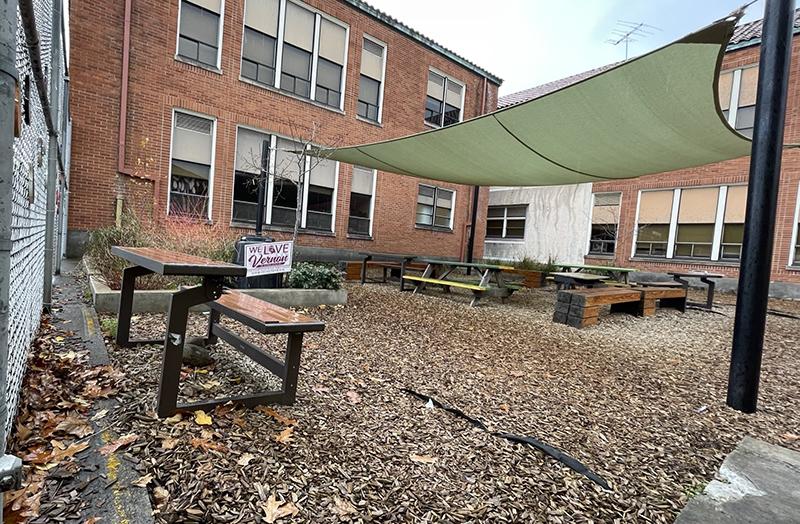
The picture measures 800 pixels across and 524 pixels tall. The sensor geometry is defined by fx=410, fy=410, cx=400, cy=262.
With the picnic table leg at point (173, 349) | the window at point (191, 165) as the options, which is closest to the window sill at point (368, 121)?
the window at point (191, 165)

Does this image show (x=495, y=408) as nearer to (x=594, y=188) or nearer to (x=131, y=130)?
(x=131, y=130)

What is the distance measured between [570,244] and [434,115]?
725 cm

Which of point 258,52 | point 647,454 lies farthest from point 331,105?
point 647,454

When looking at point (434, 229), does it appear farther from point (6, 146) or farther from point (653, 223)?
point (6, 146)

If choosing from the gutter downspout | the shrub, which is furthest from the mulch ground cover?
the shrub

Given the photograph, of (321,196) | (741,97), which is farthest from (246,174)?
(741,97)

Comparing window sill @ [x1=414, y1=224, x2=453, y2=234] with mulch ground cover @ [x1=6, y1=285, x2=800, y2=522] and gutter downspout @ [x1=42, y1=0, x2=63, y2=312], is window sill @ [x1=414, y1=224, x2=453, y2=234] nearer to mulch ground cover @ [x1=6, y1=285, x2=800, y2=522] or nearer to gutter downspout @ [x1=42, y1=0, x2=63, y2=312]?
mulch ground cover @ [x1=6, y1=285, x2=800, y2=522]

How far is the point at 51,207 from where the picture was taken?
311 centimetres

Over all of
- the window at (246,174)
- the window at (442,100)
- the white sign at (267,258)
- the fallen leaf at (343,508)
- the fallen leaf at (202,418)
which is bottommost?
the fallen leaf at (343,508)

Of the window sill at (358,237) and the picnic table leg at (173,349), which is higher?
the window sill at (358,237)

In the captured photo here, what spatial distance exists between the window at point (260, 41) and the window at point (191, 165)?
171 cm

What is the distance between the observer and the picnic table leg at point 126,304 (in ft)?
9.11

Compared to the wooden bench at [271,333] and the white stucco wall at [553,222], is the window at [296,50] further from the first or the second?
the white stucco wall at [553,222]

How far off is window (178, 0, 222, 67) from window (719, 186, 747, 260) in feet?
46.3
